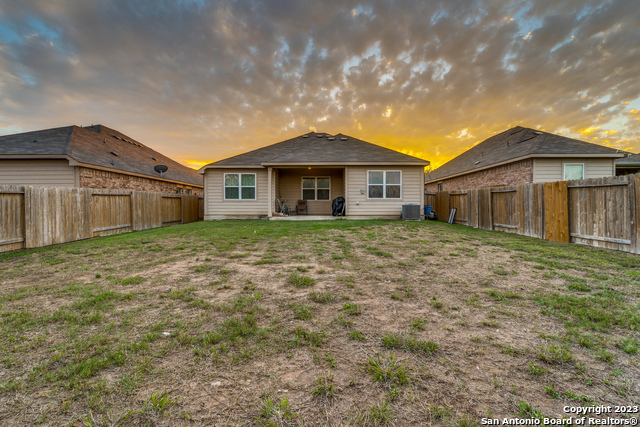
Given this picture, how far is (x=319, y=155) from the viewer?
13938 mm

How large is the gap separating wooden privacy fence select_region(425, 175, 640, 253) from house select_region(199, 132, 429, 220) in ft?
14.0

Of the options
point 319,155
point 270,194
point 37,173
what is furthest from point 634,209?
point 37,173

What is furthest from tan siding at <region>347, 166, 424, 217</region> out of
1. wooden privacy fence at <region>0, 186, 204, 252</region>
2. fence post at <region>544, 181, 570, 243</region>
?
wooden privacy fence at <region>0, 186, 204, 252</region>

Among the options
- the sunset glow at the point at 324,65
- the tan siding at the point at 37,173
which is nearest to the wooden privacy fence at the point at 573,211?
the sunset glow at the point at 324,65

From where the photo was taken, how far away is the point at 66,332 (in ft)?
7.66

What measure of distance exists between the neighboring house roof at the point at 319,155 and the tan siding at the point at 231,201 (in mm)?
671

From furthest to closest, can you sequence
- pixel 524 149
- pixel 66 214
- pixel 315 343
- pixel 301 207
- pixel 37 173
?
pixel 301 207 < pixel 524 149 < pixel 37 173 < pixel 66 214 < pixel 315 343

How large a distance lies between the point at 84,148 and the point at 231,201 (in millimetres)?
7456

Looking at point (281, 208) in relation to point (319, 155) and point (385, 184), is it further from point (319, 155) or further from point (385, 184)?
point (385, 184)

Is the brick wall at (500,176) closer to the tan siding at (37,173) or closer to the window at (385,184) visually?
the window at (385,184)

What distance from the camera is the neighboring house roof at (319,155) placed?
13.2 metres

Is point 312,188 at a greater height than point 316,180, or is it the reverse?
point 316,180

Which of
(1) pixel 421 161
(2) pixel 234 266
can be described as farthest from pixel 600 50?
(2) pixel 234 266

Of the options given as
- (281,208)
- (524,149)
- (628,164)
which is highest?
(524,149)
